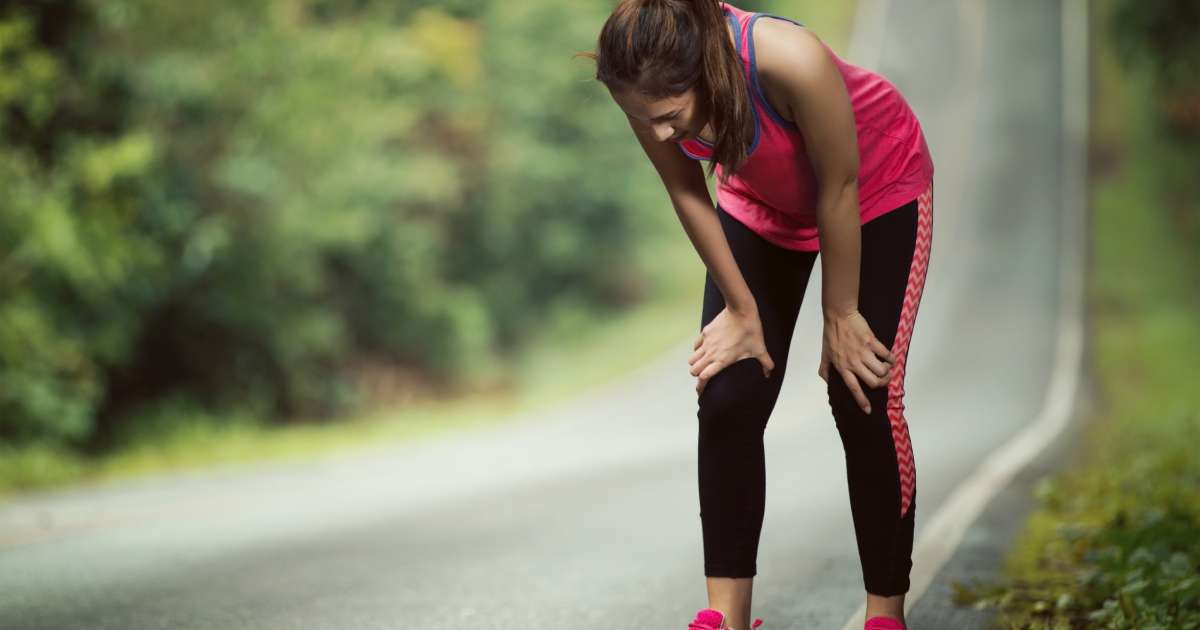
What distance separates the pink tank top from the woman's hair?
104 mm

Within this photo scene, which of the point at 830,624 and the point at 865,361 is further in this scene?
the point at 830,624

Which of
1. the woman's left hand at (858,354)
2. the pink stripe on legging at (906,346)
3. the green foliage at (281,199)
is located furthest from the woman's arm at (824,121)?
the green foliage at (281,199)

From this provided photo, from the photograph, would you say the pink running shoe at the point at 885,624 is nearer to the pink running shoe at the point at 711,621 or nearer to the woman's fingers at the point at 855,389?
the pink running shoe at the point at 711,621

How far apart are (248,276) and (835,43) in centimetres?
2391

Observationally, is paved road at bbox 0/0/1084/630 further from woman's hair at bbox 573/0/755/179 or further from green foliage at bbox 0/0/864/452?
green foliage at bbox 0/0/864/452

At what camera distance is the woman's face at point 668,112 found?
3063mm

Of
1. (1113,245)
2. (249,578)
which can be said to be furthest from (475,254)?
(249,578)

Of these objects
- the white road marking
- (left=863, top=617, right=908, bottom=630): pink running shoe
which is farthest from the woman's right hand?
the white road marking

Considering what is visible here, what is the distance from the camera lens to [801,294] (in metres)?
3.67

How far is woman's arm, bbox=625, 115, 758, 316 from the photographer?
135 inches

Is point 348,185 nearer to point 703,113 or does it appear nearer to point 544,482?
point 544,482

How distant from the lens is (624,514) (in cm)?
769

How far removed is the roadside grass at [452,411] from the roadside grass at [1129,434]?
689 cm

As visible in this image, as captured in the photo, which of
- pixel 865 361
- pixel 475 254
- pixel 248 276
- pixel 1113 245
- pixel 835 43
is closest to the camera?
pixel 865 361
